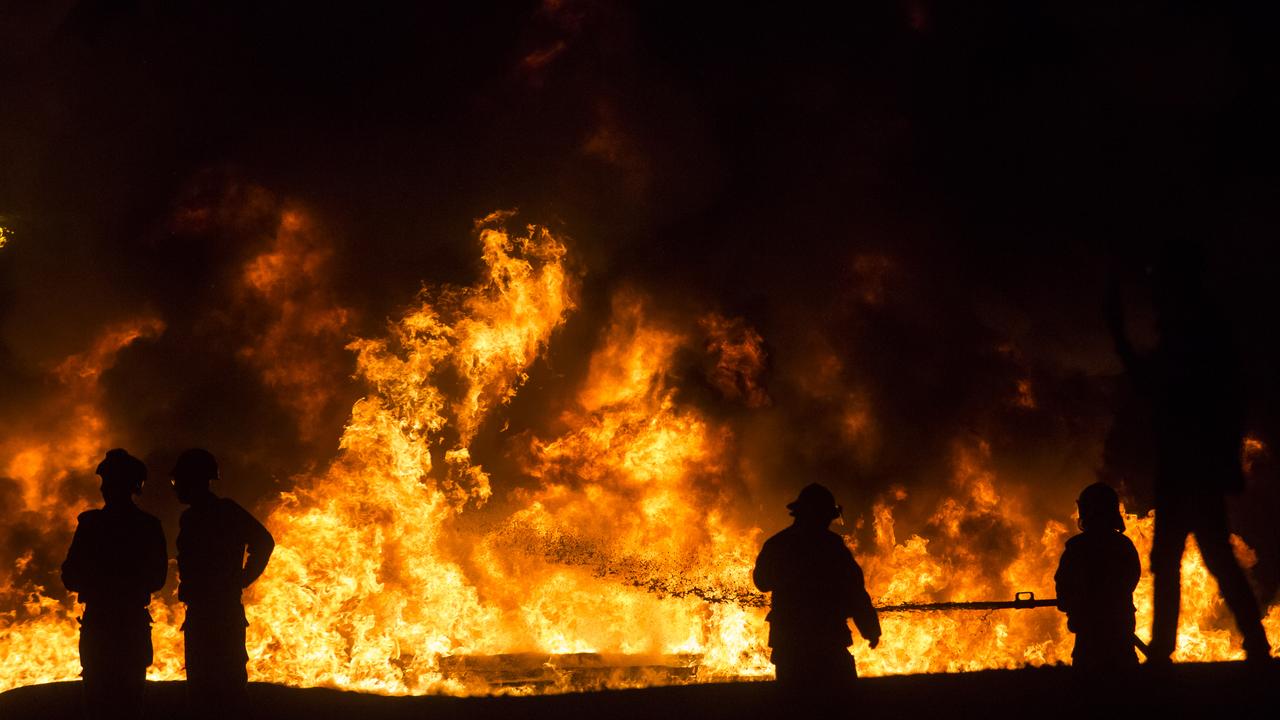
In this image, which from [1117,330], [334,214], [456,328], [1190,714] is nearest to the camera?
[1190,714]

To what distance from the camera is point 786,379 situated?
50.4 ft

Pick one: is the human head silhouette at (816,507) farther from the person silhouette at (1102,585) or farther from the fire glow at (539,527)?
the fire glow at (539,527)

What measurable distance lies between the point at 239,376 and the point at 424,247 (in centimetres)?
359

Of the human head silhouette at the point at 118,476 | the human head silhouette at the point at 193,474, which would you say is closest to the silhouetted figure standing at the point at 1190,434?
the human head silhouette at the point at 193,474

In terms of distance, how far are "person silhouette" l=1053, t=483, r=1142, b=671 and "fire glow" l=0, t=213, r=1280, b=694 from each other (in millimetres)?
5135

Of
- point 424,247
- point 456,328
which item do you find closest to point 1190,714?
point 456,328

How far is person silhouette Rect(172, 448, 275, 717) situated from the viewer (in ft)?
19.6

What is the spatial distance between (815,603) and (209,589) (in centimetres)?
414

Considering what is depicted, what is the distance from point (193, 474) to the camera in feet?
19.5

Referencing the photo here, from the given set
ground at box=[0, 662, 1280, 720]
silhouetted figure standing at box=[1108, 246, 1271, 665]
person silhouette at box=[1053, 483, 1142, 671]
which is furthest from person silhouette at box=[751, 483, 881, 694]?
silhouetted figure standing at box=[1108, 246, 1271, 665]

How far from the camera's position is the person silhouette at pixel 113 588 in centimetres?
593

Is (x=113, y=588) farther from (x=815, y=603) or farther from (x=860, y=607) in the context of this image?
(x=860, y=607)

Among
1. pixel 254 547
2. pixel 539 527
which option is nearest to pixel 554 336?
pixel 539 527

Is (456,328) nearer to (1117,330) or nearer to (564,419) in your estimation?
(564,419)
